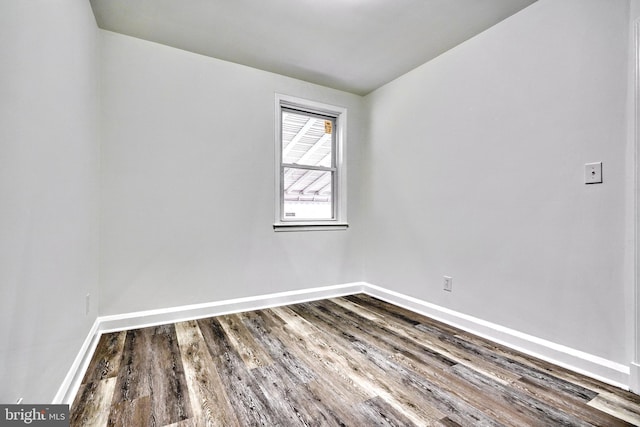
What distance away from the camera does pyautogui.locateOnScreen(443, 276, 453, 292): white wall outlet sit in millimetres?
2625

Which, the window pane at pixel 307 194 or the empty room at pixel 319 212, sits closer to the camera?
the empty room at pixel 319 212

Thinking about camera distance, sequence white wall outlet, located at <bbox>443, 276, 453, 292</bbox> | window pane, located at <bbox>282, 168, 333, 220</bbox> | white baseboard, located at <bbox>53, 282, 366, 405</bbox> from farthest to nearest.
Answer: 1. window pane, located at <bbox>282, 168, 333, 220</bbox>
2. white wall outlet, located at <bbox>443, 276, 453, 292</bbox>
3. white baseboard, located at <bbox>53, 282, 366, 405</bbox>

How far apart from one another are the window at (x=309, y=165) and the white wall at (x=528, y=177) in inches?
31.3

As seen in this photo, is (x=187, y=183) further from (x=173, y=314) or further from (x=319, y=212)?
(x=319, y=212)

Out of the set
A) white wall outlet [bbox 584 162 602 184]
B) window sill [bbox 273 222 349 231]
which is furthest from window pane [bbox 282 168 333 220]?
white wall outlet [bbox 584 162 602 184]

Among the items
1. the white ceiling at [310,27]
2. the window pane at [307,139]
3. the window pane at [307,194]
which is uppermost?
the white ceiling at [310,27]

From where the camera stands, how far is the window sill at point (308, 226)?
124 inches

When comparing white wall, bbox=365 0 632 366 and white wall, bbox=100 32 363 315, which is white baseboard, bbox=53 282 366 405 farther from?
white wall, bbox=365 0 632 366

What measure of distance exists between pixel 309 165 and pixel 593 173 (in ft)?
7.88

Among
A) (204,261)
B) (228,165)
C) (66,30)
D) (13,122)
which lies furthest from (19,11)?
(204,261)

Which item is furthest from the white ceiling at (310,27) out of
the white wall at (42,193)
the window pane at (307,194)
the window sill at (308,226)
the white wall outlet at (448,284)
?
the white wall outlet at (448,284)

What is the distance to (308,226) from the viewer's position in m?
3.31

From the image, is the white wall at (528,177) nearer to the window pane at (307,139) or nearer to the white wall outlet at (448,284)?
the white wall outlet at (448,284)

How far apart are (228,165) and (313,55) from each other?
1270mm
